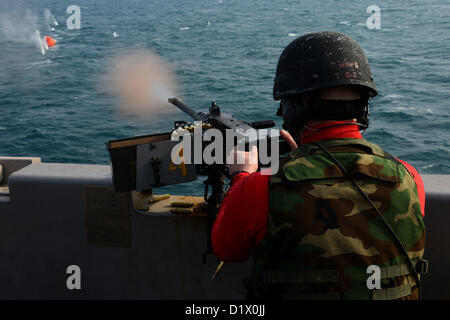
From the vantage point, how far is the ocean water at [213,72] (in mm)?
18500

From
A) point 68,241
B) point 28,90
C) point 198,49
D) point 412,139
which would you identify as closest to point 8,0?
point 198,49

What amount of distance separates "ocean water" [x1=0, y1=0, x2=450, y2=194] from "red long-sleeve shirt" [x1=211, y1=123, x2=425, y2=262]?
37.5ft

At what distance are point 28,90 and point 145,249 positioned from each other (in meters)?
27.1

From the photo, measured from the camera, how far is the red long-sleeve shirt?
1.95 meters

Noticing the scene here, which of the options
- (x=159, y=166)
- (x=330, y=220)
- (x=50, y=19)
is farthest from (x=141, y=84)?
(x=50, y=19)

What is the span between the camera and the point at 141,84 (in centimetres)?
2414

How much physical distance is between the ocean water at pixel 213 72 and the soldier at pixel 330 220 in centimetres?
1147

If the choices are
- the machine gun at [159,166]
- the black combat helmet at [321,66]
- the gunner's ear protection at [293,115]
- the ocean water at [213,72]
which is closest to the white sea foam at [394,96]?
the ocean water at [213,72]

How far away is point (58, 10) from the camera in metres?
85.6

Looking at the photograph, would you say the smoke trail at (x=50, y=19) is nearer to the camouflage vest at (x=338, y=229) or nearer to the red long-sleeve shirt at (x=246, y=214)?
the red long-sleeve shirt at (x=246, y=214)

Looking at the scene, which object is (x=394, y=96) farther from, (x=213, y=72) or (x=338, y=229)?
(x=338, y=229)

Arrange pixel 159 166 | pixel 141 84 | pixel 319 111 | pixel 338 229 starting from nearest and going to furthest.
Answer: pixel 338 229
pixel 319 111
pixel 159 166
pixel 141 84

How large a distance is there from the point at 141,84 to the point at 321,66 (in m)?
22.6
